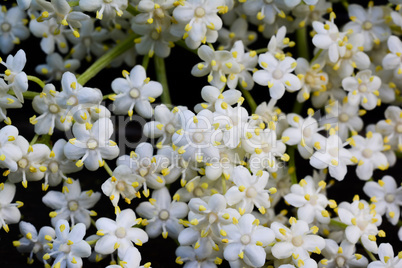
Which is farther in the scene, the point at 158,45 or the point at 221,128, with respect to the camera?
the point at 158,45

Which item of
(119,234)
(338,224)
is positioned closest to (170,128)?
(119,234)

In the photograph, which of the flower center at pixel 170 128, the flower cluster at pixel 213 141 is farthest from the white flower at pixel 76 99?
the flower center at pixel 170 128

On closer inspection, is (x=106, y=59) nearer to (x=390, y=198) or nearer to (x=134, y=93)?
(x=134, y=93)

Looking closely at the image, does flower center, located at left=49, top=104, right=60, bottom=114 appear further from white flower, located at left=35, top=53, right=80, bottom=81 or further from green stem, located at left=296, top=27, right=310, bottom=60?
green stem, located at left=296, top=27, right=310, bottom=60

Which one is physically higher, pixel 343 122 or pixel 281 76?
pixel 281 76

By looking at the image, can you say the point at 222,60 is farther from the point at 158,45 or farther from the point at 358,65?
the point at 358,65

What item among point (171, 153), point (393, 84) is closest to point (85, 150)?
point (171, 153)
